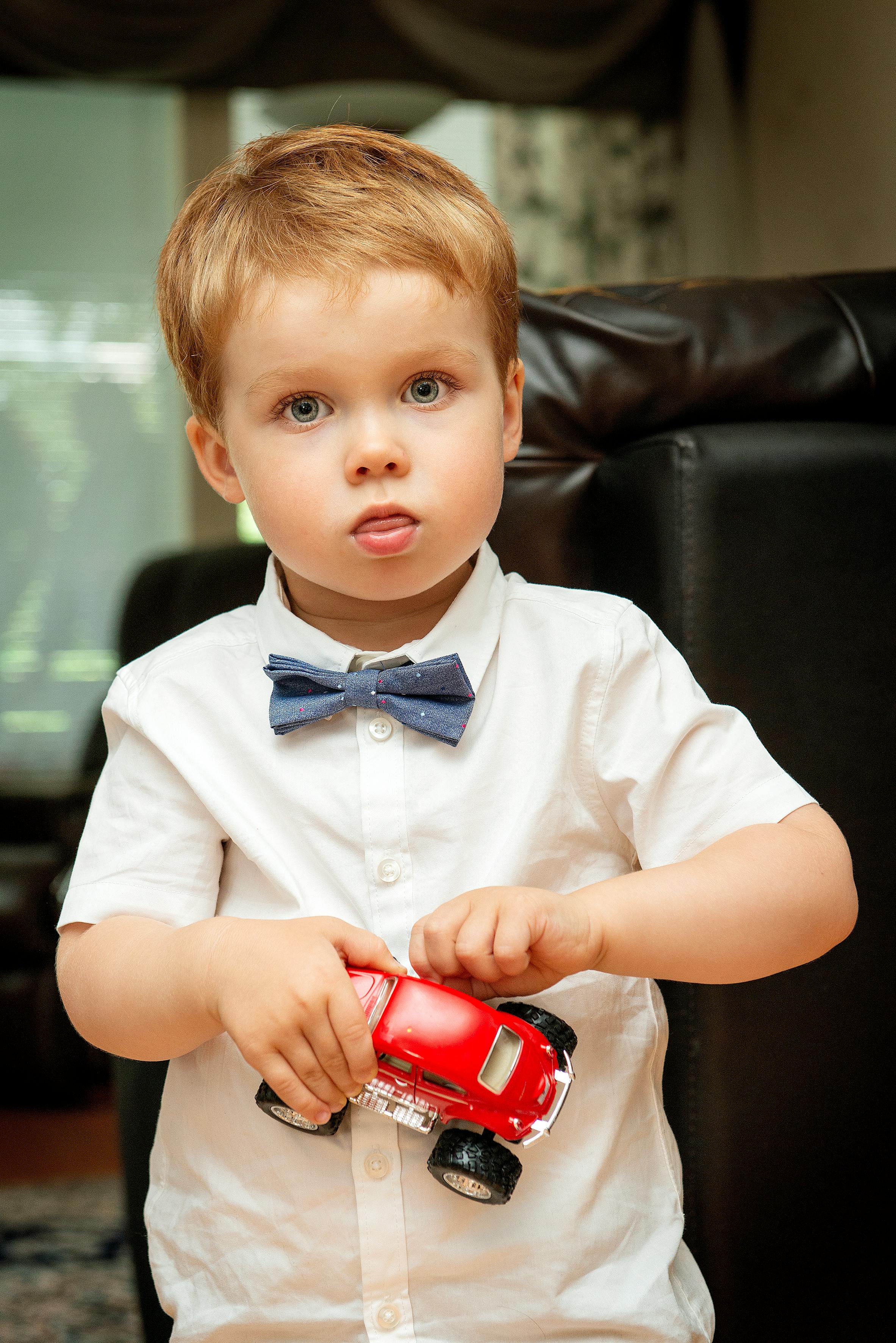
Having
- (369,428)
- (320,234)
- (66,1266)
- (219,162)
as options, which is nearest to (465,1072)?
(369,428)

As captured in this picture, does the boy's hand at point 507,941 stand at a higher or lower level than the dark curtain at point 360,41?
lower

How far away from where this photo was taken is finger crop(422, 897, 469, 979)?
57 cm

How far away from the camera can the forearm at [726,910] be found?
0.60 meters

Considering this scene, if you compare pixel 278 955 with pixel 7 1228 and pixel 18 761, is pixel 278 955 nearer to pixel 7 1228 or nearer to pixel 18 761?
pixel 7 1228

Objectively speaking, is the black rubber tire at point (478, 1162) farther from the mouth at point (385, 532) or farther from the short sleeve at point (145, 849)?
the mouth at point (385, 532)

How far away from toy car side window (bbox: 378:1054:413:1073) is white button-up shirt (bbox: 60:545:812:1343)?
11cm

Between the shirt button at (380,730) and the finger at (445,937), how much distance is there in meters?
0.14

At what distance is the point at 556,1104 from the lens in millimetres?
557

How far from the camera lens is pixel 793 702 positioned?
0.81 m

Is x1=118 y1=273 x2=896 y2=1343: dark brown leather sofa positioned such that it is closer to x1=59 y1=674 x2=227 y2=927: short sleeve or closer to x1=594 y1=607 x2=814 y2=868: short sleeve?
x1=594 y1=607 x2=814 y2=868: short sleeve

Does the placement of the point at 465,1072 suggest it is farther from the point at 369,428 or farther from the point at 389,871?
the point at 369,428

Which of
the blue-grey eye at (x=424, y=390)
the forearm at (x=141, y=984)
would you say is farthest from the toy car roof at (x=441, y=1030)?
the blue-grey eye at (x=424, y=390)

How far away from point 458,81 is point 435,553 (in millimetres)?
3323

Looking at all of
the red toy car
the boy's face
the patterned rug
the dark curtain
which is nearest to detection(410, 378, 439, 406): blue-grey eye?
the boy's face
